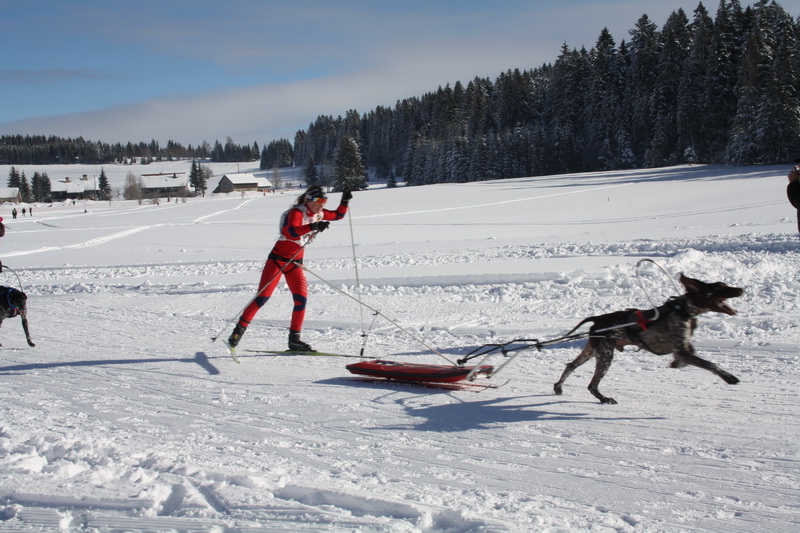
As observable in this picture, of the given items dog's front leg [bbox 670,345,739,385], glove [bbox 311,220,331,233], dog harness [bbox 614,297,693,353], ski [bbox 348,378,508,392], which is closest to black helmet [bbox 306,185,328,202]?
glove [bbox 311,220,331,233]

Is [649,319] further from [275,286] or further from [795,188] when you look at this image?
[795,188]

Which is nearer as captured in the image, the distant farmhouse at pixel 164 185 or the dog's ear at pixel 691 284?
the dog's ear at pixel 691 284

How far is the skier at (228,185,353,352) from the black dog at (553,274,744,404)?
11.5 ft

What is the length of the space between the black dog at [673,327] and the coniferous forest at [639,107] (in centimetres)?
4974

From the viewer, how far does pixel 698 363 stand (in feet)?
14.8

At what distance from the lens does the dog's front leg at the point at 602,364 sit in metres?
5.03

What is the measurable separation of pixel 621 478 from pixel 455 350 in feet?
12.4

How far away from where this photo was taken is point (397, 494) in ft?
11.6

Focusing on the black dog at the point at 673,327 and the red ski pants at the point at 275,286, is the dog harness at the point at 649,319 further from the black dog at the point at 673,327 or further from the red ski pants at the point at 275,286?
the red ski pants at the point at 275,286

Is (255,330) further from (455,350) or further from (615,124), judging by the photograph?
(615,124)

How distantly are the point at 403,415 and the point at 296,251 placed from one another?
9.89 ft

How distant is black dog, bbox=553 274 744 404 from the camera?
14.5 feet

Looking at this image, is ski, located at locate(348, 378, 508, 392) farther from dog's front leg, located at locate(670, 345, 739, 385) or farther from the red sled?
dog's front leg, located at locate(670, 345, 739, 385)

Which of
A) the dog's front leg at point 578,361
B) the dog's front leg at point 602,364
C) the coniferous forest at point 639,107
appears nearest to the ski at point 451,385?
the dog's front leg at point 578,361
